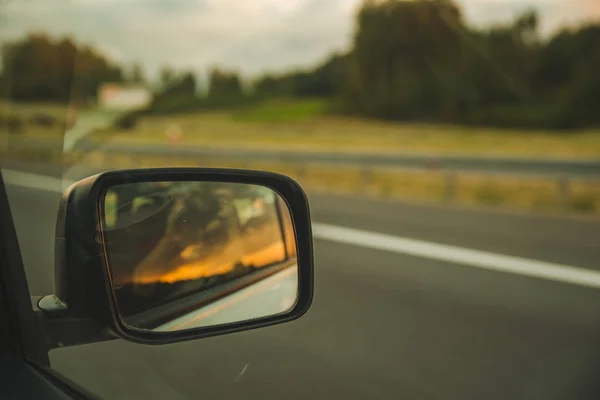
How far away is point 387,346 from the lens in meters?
4.29

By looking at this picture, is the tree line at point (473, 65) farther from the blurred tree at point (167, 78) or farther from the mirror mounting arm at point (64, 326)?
the mirror mounting arm at point (64, 326)

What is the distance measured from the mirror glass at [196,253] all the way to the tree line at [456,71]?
14242mm

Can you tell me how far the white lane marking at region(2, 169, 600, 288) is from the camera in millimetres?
6496

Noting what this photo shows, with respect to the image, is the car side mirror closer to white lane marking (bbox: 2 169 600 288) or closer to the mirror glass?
the mirror glass

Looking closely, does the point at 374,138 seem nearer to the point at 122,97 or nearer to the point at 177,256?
the point at 122,97

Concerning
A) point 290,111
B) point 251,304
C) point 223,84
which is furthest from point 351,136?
point 251,304

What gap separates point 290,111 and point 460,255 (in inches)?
562

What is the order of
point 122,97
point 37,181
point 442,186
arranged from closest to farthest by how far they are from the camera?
point 122,97 → point 37,181 → point 442,186

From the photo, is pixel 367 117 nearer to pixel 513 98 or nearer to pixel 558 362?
pixel 513 98

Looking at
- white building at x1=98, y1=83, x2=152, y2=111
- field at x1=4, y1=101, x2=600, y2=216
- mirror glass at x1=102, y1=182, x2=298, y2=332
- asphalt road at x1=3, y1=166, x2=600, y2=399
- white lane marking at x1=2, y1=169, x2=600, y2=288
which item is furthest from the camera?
field at x1=4, y1=101, x2=600, y2=216

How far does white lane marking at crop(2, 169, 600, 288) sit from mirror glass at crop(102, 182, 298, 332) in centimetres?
420

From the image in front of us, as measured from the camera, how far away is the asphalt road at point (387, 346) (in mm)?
3471

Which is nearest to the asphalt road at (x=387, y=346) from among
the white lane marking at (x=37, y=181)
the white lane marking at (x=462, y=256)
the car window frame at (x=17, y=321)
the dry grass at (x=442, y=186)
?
the white lane marking at (x=462, y=256)

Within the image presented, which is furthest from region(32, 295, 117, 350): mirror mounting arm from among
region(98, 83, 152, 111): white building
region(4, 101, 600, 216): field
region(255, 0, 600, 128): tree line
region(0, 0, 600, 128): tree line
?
region(255, 0, 600, 128): tree line
